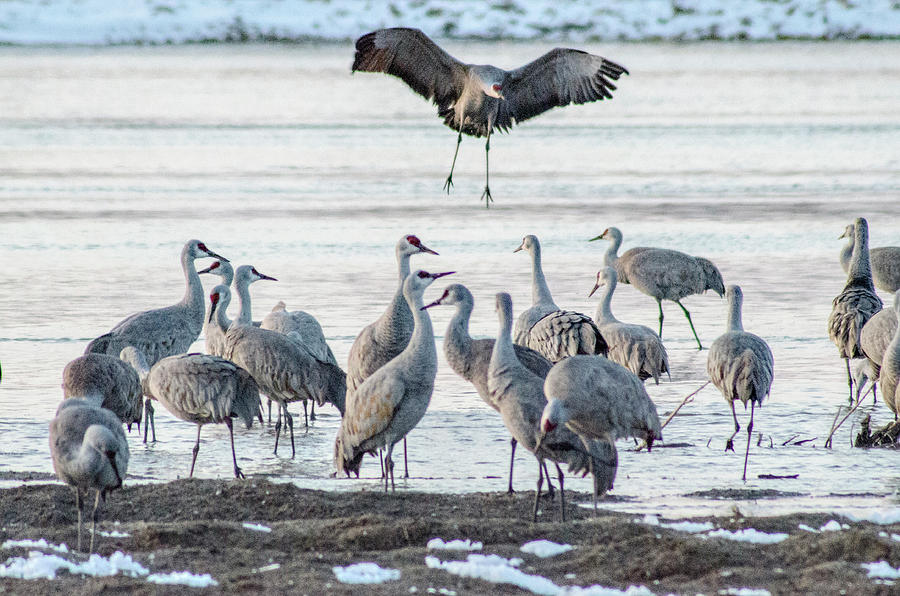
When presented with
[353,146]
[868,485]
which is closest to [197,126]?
[353,146]

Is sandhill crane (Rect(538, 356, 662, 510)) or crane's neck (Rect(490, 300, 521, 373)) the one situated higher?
crane's neck (Rect(490, 300, 521, 373))

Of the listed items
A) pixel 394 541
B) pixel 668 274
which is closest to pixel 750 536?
pixel 394 541

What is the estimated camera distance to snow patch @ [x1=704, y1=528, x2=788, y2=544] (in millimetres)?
6695

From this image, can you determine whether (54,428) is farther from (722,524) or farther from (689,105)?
(689,105)

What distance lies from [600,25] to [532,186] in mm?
98272

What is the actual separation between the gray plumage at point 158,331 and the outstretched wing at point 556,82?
4250 millimetres

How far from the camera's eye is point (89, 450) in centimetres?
666

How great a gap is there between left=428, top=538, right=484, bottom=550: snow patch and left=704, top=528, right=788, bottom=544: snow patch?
1.12m

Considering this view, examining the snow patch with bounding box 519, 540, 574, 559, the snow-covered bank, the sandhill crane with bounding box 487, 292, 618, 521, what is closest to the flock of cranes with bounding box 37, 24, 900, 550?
the sandhill crane with bounding box 487, 292, 618, 521

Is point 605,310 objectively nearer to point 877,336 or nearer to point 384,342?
point 877,336

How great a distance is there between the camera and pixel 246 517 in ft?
24.7

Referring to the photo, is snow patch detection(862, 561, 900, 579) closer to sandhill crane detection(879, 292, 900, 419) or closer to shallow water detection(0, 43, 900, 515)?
shallow water detection(0, 43, 900, 515)

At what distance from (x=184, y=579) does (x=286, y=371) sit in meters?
3.62

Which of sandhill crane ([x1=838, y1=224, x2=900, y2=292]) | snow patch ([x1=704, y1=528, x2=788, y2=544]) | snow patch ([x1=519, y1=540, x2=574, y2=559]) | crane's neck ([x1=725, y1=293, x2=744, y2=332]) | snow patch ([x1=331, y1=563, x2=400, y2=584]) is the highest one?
sandhill crane ([x1=838, y1=224, x2=900, y2=292])
